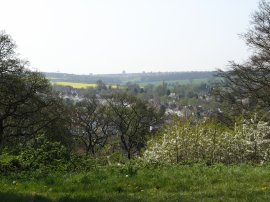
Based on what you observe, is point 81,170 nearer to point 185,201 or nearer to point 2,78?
point 185,201

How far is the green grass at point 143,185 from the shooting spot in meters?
8.06

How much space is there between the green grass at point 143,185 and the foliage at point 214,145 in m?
5.41

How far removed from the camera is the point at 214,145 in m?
17.3

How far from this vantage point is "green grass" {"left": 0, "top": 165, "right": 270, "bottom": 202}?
8.06 metres

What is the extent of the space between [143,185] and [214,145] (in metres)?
8.31

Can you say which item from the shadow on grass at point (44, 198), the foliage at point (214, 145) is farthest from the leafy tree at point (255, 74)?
the shadow on grass at point (44, 198)

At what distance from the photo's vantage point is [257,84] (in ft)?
103

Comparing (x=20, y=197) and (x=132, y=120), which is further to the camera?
(x=132, y=120)

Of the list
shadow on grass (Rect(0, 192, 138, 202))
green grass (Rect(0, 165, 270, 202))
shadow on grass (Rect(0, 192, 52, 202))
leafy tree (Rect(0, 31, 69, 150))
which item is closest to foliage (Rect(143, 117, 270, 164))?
green grass (Rect(0, 165, 270, 202))

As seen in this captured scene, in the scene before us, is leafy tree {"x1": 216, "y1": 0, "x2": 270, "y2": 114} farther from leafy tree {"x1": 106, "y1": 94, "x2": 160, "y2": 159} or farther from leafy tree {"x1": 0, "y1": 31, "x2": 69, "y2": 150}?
leafy tree {"x1": 106, "y1": 94, "x2": 160, "y2": 159}

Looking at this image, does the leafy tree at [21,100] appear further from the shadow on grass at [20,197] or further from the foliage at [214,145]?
the shadow on grass at [20,197]

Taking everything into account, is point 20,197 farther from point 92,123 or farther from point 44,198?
point 92,123

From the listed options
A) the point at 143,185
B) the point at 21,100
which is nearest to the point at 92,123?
the point at 21,100

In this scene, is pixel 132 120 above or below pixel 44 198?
below
